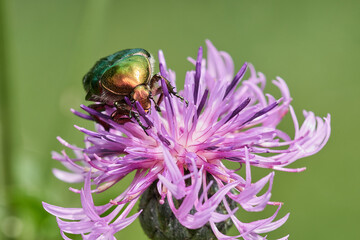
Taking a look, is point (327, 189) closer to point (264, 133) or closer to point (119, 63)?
point (264, 133)

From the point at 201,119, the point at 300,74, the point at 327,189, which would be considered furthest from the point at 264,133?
the point at 300,74

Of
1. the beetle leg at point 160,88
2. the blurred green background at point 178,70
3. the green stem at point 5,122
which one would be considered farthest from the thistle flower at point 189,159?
the blurred green background at point 178,70

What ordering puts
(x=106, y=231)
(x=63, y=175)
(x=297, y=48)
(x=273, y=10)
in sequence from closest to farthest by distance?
(x=106, y=231) < (x=63, y=175) < (x=297, y=48) < (x=273, y=10)

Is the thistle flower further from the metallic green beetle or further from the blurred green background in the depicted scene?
the blurred green background

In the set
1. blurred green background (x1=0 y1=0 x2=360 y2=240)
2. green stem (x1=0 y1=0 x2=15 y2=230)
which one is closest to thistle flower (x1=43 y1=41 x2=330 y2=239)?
green stem (x1=0 y1=0 x2=15 y2=230)

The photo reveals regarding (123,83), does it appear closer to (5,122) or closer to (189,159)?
(189,159)

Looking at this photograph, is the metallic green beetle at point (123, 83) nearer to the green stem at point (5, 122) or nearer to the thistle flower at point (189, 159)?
the thistle flower at point (189, 159)
